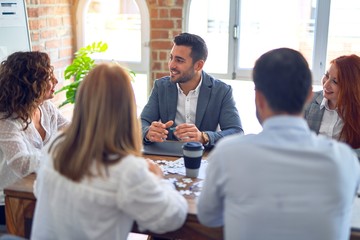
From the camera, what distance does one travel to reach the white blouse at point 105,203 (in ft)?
4.21

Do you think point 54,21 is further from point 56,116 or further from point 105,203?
point 105,203

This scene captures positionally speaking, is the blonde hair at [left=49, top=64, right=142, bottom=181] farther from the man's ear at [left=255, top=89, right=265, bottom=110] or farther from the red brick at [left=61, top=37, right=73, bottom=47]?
the red brick at [left=61, top=37, right=73, bottom=47]

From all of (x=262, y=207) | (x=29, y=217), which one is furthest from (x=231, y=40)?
(x=262, y=207)

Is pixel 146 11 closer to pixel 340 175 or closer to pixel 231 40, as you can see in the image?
pixel 231 40

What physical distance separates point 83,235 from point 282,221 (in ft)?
1.89

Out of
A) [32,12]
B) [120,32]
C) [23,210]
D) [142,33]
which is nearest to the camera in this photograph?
[23,210]

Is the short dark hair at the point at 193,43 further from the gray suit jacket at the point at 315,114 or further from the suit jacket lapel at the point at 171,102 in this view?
the gray suit jacket at the point at 315,114

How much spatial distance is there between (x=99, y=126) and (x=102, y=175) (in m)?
0.14

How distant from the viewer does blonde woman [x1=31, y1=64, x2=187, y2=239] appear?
1.29 metres

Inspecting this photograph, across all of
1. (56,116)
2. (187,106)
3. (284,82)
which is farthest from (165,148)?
(284,82)

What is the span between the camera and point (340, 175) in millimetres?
1177

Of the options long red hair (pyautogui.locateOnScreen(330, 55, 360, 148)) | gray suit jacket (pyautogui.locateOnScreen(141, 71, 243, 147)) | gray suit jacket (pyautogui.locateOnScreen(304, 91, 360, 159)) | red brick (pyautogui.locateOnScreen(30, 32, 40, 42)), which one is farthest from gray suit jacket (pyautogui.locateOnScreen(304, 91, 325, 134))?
red brick (pyautogui.locateOnScreen(30, 32, 40, 42))

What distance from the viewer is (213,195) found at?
4.20ft

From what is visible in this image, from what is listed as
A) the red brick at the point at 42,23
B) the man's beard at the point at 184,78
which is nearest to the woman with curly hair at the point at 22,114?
the man's beard at the point at 184,78
